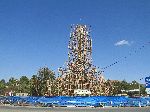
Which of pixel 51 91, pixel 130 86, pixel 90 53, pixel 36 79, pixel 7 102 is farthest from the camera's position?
pixel 130 86

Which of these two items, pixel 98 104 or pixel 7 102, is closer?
pixel 98 104

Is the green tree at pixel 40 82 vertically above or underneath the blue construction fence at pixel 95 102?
above

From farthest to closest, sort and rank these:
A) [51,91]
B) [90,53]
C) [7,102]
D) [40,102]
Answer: [51,91]
[90,53]
[7,102]
[40,102]

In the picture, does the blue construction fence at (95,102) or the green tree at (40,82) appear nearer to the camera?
the blue construction fence at (95,102)

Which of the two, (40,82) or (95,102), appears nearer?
(95,102)

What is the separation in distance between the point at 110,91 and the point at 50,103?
39.0 meters

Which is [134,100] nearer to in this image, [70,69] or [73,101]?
[73,101]

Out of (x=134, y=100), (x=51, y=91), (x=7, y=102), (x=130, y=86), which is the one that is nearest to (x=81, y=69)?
(x=51, y=91)

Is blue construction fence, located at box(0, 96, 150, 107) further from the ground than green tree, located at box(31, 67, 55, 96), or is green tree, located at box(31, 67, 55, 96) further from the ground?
green tree, located at box(31, 67, 55, 96)

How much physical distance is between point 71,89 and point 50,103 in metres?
30.0

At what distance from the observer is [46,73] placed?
116375 mm

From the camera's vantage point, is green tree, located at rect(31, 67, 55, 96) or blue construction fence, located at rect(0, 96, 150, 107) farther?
green tree, located at rect(31, 67, 55, 96)

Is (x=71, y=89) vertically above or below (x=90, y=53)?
below

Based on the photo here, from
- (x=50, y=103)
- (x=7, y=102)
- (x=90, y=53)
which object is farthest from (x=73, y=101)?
(x=90, y=53)
